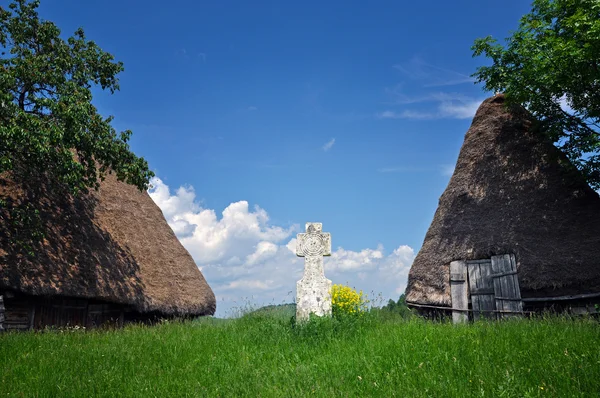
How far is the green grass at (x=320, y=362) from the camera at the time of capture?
6.39m

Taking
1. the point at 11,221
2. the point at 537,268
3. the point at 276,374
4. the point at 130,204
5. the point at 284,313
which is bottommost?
the point at 276,374

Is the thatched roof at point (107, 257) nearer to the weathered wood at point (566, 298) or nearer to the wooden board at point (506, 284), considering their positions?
the wooden board at point (506, 284)

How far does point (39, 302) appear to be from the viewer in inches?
560

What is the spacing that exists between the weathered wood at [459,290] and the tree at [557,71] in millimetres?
4690

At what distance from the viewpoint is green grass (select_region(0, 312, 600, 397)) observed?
639 cm

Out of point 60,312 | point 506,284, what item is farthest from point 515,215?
point 60,312

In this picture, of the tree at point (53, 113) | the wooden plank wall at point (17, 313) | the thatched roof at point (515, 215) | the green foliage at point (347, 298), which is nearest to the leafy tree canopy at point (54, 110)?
the tree at point (53, 113)

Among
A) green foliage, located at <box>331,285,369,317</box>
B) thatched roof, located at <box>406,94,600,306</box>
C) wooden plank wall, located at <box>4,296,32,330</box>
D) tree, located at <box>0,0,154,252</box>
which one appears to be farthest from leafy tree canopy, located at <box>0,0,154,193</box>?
thatched roof, located at <box>406,94,600,306</box>

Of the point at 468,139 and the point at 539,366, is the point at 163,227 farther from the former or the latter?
the point at 539,366

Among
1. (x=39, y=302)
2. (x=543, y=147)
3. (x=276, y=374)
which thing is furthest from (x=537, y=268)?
(x=39, y=302)

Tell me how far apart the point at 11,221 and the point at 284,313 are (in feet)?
26.2

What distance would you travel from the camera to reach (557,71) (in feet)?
43.6

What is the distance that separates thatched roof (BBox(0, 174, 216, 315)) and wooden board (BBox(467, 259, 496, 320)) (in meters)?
10.1

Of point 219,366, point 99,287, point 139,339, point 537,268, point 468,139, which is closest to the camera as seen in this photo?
point 219,366
